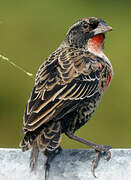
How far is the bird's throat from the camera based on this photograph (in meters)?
7.25

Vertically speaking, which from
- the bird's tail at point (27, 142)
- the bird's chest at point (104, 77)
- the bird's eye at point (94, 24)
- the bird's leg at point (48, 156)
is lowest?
the bird's leg at point (48, 156)

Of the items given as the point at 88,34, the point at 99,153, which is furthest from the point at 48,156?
the point at 88,34

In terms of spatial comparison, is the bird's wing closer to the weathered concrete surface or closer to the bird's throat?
the bird's throat

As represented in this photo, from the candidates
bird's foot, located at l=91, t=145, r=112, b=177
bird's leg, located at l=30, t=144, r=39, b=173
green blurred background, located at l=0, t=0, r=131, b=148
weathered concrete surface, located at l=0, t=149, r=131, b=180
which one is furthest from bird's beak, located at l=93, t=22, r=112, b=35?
green blurred background, located at l=0, t=0, r=131, b=148

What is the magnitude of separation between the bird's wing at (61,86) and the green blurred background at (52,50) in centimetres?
300

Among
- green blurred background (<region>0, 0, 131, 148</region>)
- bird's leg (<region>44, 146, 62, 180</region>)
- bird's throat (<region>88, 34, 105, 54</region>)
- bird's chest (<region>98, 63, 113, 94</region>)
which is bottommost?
green blurred background (<region>0, 0, 131, 148</region>)

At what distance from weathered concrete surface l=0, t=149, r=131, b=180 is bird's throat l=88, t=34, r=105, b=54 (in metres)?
1.12

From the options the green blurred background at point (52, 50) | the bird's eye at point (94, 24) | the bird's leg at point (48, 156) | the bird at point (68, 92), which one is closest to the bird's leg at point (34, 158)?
the bird at point (68, 92)

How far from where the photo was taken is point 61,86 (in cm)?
656

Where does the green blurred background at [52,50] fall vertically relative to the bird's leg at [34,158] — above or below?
below

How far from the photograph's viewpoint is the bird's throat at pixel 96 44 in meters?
7.25

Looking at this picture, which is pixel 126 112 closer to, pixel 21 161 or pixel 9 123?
pixel 9 123

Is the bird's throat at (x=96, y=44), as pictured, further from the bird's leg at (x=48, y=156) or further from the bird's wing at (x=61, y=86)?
the bird's leg at (x=48, y=156)

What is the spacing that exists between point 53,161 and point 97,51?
122 centimetres
